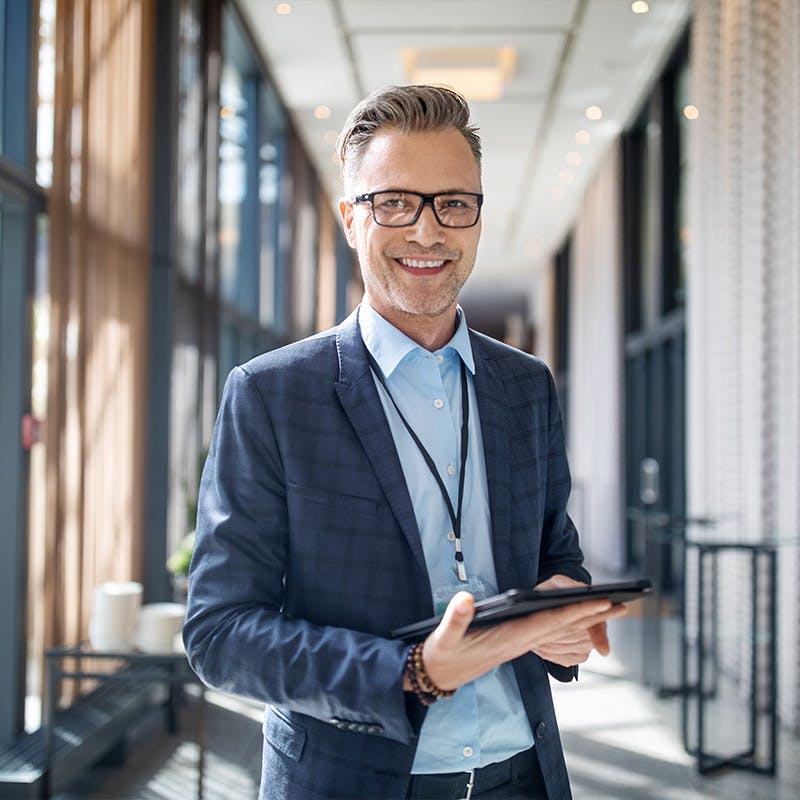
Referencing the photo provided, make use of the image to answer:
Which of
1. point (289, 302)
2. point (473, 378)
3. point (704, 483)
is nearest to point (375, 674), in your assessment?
point (473, 378)

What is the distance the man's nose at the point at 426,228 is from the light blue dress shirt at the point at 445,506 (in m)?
0.14

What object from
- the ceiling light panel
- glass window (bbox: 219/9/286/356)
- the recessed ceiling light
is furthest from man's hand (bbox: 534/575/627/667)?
the recessed ceiling light

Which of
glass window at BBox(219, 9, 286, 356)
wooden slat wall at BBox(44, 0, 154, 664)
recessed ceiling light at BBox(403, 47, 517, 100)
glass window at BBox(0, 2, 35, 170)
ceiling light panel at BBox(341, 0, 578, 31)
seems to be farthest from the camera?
glass window at BBox(219, 9, 286, 356)

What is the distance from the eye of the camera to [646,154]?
939 cm

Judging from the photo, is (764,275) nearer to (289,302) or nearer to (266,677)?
(266,677)

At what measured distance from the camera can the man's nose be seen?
116cm

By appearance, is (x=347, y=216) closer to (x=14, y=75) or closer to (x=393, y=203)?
(x=393, y=203)

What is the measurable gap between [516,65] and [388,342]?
6.39 metres

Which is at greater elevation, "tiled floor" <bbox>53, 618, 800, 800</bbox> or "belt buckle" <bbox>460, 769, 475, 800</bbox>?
"belt buckle" <bbox>460, 769, 475, 800</bbox>

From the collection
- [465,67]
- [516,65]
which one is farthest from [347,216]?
[516,65]

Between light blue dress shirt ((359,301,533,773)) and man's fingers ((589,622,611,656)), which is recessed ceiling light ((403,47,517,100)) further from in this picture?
man's fingers ((589,622,611,656))

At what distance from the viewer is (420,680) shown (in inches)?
39.3

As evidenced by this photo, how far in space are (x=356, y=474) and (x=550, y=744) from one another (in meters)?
0.42

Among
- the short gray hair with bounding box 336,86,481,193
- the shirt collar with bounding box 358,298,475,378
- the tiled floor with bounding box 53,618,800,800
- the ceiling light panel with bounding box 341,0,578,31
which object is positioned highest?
the ceiling light panel with bounding box 341,0,578,31
